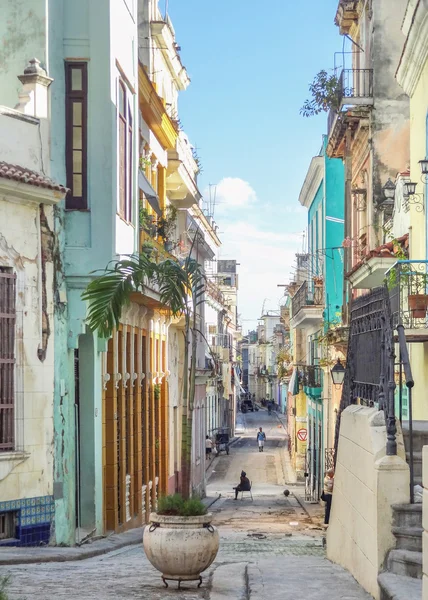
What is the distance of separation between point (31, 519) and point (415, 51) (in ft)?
27.0

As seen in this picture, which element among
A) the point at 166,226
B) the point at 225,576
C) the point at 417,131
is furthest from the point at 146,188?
the point at 225,576

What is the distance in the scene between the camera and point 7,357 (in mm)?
14477

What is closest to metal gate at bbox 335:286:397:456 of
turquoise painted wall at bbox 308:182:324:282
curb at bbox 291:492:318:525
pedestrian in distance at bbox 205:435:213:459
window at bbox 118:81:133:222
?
window at bbox 118:81:133:222

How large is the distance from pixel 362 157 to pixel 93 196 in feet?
37.5

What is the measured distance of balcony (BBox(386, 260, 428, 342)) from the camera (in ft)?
47.1

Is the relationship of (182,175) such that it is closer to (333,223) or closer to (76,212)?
(333,223)

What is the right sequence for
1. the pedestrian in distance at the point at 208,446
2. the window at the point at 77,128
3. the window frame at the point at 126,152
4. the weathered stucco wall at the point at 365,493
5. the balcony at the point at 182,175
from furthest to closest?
the pedestrian in distance at the point at 208,446
the balcony at the point at 182,175
the window frame at the point at 126,152
the window at the point at 77,128
the weathered stucco wall at the point at 365,493

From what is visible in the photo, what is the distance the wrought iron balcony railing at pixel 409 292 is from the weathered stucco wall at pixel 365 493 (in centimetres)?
278

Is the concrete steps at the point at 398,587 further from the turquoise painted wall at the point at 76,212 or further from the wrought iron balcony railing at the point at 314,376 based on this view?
the wrought iron balcony railing at the point at 314,376

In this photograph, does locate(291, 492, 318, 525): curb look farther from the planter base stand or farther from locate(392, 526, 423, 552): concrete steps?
locate(392, 526, 423, 552): concrete steps

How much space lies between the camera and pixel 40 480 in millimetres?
15031

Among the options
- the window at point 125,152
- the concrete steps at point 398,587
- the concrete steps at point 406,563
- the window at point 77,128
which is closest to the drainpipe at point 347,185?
the window at point 125,152

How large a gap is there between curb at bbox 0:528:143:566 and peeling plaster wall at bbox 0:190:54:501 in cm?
95

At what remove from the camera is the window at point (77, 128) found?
16312 millimetres
